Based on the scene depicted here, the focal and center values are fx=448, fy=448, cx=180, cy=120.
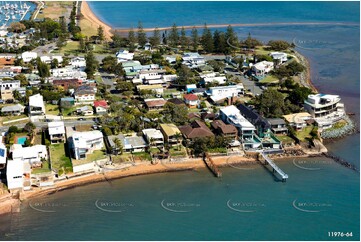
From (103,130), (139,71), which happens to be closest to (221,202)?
(103,130)

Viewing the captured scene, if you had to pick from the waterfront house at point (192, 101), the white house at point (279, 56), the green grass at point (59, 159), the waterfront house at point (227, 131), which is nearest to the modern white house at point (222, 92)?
the waterfront house at point (192, 101)

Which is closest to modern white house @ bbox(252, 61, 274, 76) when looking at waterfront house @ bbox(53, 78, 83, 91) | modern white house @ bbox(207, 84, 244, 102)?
modern white house @ bbox(207, 84, 244, 102)

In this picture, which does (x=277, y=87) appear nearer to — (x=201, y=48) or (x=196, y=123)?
(x=196, y=123)

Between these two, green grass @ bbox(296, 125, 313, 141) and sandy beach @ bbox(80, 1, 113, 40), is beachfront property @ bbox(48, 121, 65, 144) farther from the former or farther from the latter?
sandy beach @ bbox(80, 1, 113, 40)

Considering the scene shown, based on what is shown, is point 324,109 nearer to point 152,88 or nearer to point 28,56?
point 152,88

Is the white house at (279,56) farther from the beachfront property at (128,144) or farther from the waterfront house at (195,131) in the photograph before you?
the beachfront property at (128,144)
